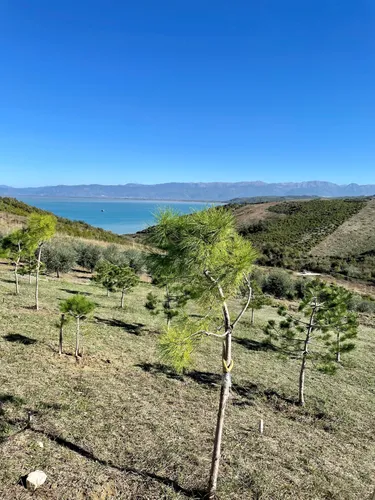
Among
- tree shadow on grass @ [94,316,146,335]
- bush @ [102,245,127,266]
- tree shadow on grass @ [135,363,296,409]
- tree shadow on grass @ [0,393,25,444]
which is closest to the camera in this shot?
tree shadow on grass @ [0,393,25,444]

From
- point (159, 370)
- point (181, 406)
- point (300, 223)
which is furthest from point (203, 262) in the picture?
point (300, 223)

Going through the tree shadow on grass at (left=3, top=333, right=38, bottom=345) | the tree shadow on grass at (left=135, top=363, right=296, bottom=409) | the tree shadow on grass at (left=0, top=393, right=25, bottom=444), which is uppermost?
the tree shadow on grass at (left=0, top=393, right=25, bottom=444)

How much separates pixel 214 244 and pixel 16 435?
6.01 meters

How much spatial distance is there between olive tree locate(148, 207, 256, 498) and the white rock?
3066 millimetres

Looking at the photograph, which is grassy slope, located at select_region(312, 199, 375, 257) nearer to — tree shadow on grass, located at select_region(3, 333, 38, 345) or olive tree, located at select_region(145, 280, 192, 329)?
olive tree, located at select_region(145, 280, 192, 329)

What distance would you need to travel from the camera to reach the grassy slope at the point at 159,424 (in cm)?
667

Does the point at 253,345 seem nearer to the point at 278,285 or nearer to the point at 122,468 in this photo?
the point at 122,468

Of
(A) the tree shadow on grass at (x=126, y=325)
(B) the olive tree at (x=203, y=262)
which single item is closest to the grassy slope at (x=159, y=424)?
(A) the tree shadow on grass at (x=126, y=325)

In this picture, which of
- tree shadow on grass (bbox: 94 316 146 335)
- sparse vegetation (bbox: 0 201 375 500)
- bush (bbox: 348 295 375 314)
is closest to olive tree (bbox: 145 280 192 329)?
tree shadow on grass (bbox: 94 316 146 335)

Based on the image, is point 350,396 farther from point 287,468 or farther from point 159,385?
point 159,385

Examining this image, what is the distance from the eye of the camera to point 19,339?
12.8 m

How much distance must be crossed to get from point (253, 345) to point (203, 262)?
14966 mm

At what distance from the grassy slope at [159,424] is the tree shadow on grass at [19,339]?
7cm

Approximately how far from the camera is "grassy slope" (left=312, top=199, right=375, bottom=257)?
6419cm
